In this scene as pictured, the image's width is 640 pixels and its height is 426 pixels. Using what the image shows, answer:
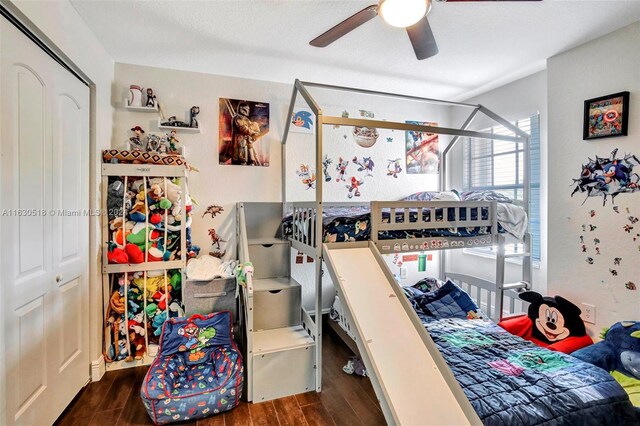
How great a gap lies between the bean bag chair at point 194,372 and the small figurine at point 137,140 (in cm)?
152

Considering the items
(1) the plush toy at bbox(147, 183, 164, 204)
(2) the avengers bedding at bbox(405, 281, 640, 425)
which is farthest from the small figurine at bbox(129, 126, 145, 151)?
(2) the avengers bedding at bbox(405, 281, 640, 425)

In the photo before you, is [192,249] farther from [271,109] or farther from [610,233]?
[610,233]

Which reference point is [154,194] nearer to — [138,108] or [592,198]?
[138,108]

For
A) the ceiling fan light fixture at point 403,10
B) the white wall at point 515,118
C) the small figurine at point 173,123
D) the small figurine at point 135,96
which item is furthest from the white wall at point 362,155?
the ceiling fan light fixture at point 403,10

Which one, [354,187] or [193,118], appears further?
[354,187]

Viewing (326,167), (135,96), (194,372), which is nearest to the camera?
(194,372)

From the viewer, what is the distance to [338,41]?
2391mm

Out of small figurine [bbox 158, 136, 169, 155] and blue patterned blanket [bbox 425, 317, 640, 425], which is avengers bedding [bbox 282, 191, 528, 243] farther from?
small figurine [bbox 158, 136, 169, 155]

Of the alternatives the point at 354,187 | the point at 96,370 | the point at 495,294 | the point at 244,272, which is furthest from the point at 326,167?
the point at 96,370

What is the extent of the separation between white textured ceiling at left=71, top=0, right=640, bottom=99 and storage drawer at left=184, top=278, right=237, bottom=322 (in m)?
1.85

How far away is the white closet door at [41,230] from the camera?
4.73ft

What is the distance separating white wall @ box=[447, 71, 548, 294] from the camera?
2.85 metres

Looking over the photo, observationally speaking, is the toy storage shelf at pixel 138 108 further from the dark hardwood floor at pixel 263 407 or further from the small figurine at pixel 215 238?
the dark hardwood floor at pixel 263 407

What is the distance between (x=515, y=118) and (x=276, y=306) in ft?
9.69
